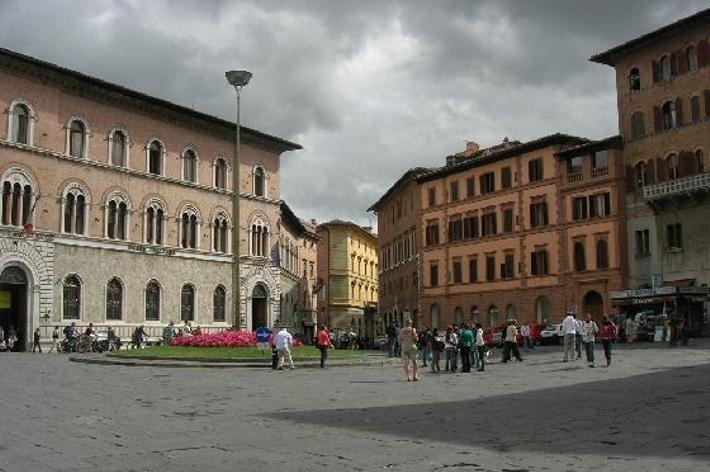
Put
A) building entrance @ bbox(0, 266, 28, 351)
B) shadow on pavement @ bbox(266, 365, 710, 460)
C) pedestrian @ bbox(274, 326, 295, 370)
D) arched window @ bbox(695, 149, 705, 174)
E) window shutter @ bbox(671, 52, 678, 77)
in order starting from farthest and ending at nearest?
1. window shutter @ bbox(671, 52, 678, 77)
2. arched window @ bbox(695, 149, 705, 174)
3. building entrance @ bbox(0, 266, 28, 351)
4. pedestrian @ bbox(274, 326, 295, 370)
5. shadow on pavement @ bbox(266, 365, 710, 460)

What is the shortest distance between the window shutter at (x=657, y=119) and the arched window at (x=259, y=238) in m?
25.7

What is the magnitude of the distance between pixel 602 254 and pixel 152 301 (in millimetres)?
28552

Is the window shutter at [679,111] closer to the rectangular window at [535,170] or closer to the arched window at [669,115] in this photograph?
the arched window at [669,115]

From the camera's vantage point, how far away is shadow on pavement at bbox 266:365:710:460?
10.0 meters

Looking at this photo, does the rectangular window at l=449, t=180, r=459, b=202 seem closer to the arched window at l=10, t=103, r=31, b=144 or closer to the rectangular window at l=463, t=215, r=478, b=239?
the rectangular window at l=463, t=215, r=478, b=239

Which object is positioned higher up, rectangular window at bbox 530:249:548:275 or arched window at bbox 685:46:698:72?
arched window at bbox 685:46:698:72

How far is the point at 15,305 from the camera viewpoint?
41.1m

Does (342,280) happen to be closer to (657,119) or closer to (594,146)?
(594,146)

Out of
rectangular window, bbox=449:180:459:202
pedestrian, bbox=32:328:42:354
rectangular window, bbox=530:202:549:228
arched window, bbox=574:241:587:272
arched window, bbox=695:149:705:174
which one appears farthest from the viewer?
rectangular window, bbox=449:180:459:202

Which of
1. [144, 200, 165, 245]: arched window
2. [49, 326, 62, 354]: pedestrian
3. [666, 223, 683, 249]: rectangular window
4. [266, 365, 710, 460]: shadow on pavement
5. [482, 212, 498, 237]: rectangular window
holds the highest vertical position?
[482, 212, 498, 237]: rectangular window

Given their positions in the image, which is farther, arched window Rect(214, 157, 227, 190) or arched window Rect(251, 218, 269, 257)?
arched window Rect(251, 218, 269, 257)

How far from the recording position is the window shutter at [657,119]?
50.6 meters

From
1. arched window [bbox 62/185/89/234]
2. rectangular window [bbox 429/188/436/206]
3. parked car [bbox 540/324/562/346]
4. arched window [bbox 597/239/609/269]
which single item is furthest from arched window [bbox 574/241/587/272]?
arched window [bbox 62/185/89/234]

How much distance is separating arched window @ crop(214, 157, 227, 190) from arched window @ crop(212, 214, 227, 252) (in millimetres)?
1969
